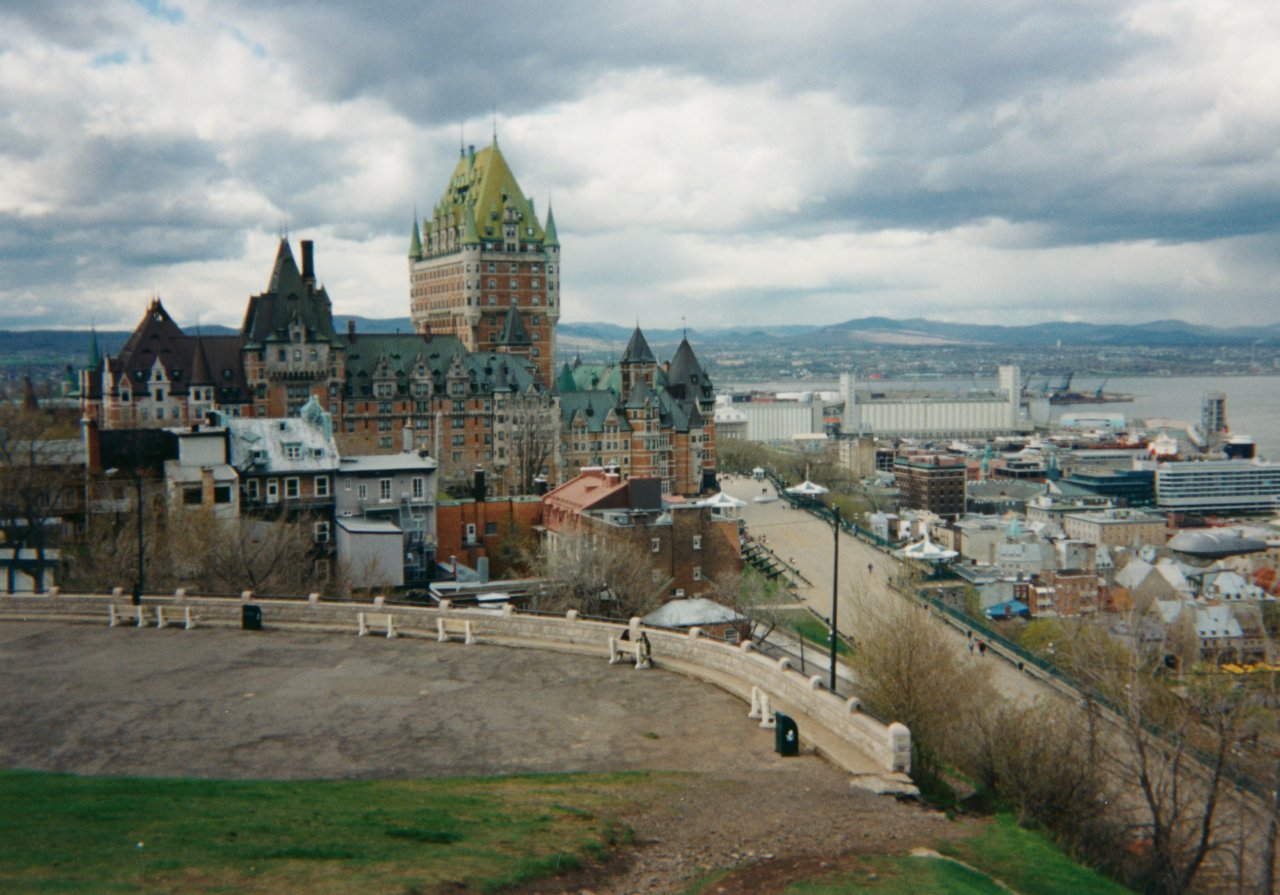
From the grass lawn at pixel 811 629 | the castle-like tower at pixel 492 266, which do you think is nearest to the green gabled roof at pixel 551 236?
the castle-like tower at pixel 492 266

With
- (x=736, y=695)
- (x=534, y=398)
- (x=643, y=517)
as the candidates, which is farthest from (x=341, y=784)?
(x=534, y=398)

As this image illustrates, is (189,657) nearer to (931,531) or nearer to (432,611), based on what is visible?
(432,611)

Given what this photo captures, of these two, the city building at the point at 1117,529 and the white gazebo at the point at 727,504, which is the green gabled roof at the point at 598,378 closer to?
the white gazebo at the point at 727,504

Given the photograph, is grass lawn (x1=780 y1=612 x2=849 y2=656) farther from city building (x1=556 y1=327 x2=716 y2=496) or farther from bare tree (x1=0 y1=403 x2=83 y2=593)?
bare tree (x1=0 y1=403 x2=83 y2=593)

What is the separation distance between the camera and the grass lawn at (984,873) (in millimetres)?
17234

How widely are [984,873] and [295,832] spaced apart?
10141mm

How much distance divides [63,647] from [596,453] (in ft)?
247

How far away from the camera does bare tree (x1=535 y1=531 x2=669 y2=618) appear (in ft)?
153

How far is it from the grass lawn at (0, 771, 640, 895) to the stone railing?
422cm

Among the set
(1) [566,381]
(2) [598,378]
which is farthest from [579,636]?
(2) [598,378]

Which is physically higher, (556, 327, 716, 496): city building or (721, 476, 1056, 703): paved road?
(556, 327, 716, 496): city building

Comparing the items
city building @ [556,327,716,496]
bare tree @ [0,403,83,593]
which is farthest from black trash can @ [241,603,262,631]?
city building @ [556,327,716,496]

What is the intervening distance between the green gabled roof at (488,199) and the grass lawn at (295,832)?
10867 cm

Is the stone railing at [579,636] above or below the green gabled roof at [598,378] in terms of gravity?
below
